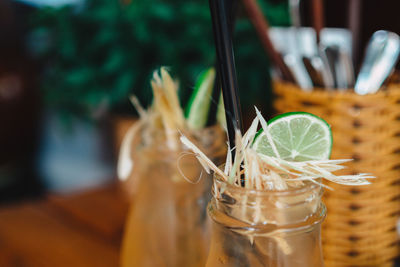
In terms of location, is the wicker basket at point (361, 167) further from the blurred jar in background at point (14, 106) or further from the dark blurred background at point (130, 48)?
the blurred jar in background at point (14, 106)

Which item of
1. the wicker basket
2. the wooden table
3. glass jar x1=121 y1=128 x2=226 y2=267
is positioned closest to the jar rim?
glass jar x1=121 y1=128 x2=226 y2=267

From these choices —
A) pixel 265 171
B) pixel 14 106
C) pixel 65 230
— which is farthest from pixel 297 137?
pixel 14 106

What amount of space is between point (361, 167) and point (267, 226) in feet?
0.88

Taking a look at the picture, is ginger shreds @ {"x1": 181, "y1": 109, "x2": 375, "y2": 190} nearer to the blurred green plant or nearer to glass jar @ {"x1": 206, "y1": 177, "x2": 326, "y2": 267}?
glass jar @ {"x1": 206, "y1": 177, "x2": 326, "y2": 267}

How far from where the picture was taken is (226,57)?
0.83 feet

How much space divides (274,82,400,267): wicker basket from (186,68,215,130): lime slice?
0.14m

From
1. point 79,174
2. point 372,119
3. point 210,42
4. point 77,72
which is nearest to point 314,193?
point 372,119

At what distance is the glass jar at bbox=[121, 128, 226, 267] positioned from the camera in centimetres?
35

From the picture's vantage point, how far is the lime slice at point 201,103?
0.37 meters

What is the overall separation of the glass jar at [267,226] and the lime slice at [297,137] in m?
0.03

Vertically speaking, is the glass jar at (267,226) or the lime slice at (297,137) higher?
the lime slice at (297,137)

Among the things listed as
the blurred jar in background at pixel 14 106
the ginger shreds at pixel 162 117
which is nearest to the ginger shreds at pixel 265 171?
the ginger shreds at pixel 162 117

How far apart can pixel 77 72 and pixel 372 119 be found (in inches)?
20.5

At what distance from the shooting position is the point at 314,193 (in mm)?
242
